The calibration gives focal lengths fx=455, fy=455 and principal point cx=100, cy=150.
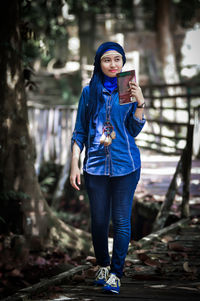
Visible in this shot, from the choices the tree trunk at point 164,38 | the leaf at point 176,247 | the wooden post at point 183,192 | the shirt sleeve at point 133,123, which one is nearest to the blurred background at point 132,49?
the tree trunk at point 164,38

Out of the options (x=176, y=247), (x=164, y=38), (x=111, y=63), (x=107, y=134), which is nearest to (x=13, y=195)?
(x=176, y=247)

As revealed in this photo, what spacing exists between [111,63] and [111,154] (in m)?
0.72

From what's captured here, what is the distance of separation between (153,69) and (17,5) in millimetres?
17696

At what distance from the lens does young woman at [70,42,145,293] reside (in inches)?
140

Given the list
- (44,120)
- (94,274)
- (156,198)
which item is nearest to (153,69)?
(44,120)

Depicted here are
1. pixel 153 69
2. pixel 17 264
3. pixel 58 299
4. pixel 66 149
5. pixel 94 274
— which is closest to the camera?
pixel 58 299

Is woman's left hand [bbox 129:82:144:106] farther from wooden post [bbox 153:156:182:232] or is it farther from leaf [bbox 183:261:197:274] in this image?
wooden post [bbox 153:156:182:232]

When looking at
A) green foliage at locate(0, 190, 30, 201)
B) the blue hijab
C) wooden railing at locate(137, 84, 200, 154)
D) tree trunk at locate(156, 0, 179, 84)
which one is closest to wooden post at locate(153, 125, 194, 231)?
green foliage at locate(0, 190, 30, 201)

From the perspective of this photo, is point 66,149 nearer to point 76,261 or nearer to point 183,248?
point 76,261

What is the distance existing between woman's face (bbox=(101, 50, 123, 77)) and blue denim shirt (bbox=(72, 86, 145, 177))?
0.15 meters

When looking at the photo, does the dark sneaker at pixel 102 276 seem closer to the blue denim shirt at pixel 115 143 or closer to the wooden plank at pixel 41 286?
the wooden plank at pixel 41 286

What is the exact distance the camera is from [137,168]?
11.9 feet

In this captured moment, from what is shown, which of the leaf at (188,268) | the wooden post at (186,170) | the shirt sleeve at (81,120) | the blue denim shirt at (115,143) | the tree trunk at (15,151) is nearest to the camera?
the blue denim shirt at (115,143)

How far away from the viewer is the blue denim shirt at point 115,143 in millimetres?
3559
